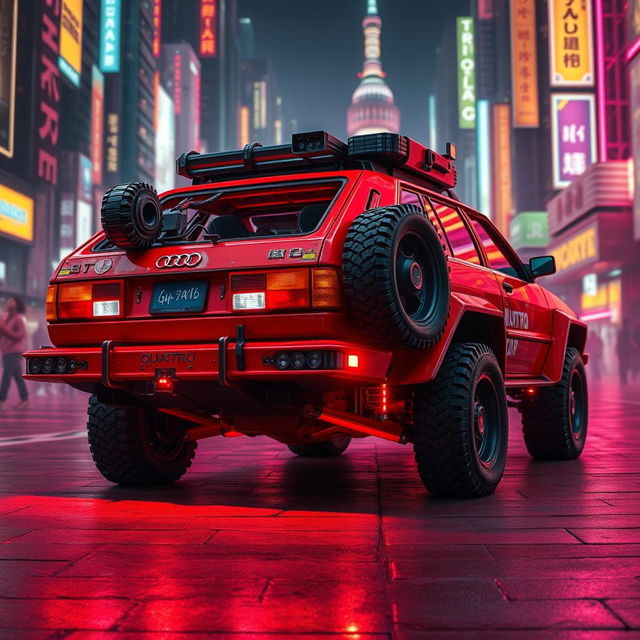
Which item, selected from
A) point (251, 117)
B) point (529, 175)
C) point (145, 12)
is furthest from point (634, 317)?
point (251, 117)

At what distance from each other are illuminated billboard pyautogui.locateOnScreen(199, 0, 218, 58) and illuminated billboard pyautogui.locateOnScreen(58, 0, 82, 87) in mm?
62689

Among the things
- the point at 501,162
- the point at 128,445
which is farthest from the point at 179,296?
the point at 501,162

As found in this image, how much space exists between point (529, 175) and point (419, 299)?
53.3 metres

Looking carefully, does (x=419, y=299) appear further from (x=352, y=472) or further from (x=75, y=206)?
(x=75, y=206)

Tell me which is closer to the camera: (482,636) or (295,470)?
(482,636)

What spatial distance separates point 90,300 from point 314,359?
1.41 metres

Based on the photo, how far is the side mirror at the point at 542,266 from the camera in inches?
268

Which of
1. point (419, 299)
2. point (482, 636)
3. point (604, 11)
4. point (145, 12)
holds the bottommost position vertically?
point (482, 636)

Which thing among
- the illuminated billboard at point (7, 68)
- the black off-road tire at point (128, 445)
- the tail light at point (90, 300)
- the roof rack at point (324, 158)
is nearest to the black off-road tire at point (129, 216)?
the tail light at point (90, 300)

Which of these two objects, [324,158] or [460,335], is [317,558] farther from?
[324,158]

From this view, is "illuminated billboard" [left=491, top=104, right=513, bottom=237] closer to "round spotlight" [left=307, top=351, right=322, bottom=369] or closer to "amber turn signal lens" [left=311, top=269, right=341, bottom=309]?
"amber turn signal lens" [left=311, top=269, right=341, bottom=309]

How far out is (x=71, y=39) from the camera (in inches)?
1583

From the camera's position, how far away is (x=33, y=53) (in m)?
33.4

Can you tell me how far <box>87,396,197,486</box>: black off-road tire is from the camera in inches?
213
